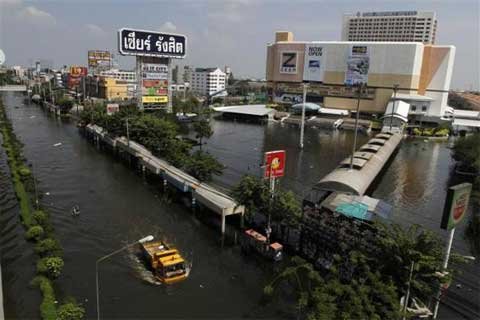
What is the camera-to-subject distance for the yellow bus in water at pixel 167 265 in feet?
77.5

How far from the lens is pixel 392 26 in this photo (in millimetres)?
174125

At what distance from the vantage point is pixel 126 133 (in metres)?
54.8

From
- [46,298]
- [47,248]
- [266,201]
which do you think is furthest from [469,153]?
[46,298]

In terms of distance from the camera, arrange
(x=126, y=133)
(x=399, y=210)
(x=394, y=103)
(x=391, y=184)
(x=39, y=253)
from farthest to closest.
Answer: (x=394, y=103)
(x=126, y=133)
(x=391, y=184)
(x=399, y=210)
(x=39, y=253)

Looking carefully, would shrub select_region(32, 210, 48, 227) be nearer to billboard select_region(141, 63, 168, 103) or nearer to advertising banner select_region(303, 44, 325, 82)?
billboard select_region(141, 63, 168, 103)

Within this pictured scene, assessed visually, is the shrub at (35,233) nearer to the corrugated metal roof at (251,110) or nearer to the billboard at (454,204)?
the billboard at (454,204)

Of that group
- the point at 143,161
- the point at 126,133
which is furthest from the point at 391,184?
the point at 126,133

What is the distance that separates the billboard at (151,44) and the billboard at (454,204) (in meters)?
63.1

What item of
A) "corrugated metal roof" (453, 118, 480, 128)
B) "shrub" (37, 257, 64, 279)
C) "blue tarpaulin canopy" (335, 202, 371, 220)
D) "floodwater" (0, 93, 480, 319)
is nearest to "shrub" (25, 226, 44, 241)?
"floodwater" (0, 93, 480, 319)

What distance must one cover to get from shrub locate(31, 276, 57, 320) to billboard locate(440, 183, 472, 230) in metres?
20.4

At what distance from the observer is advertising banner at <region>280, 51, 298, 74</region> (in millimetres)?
111938

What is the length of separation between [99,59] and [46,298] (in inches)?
6554

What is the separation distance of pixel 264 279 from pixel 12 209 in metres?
24.3

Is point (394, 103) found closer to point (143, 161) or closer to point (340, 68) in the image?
point (340, 68)
